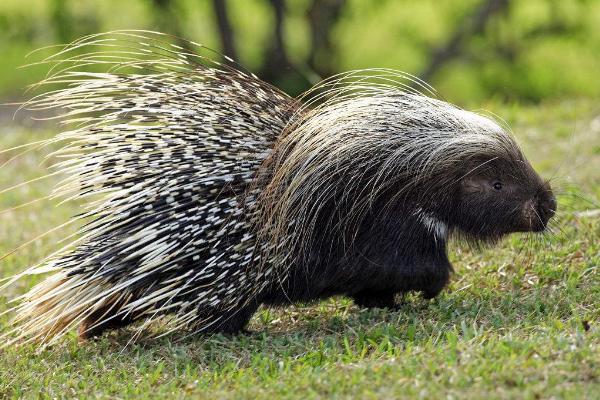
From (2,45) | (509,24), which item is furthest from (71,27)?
(509,24)

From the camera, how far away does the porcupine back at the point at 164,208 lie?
350 centimetres

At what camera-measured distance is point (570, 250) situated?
4.34 meters

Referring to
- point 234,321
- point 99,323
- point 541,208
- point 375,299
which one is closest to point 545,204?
point 541,208

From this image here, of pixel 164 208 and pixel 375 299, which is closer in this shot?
pixel 164 208

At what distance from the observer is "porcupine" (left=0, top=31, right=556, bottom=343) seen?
352 cm

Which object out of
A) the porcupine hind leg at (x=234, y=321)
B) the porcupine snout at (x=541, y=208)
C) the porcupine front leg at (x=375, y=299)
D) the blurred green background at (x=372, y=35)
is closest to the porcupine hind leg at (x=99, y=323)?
the porcupine hind leg at (x=234, y=321)

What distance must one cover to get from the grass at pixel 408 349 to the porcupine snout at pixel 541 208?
11.2 inches

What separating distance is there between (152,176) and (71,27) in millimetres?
8114

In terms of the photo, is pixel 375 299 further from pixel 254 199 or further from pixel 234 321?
pixel 254 199

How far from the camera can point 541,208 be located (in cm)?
380

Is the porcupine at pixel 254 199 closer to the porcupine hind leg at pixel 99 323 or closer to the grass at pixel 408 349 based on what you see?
the porcupine hind leg at pixel 99 323

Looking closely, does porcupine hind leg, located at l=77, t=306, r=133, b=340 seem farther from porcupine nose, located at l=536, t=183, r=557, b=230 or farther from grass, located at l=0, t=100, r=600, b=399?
porcupine nose, located at l=536, t=183, r=557, b=230

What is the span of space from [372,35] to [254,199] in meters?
7.79

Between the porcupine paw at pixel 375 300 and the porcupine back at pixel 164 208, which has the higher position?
the porcupine back at pixel 164 208
